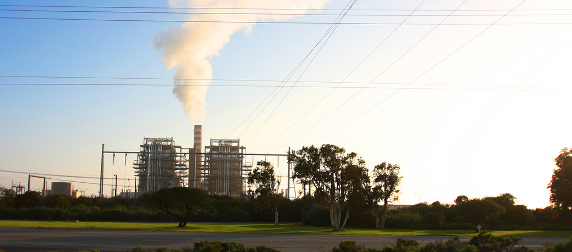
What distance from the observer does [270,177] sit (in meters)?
45.9

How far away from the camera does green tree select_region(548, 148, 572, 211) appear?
158ft

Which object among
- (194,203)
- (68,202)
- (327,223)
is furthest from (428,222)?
(68,202)

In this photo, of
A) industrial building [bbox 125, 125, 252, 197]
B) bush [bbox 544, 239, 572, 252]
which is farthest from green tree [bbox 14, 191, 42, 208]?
bush [bbox 544, 239, 572, 252]

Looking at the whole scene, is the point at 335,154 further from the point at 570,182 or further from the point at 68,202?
the point at 68,202

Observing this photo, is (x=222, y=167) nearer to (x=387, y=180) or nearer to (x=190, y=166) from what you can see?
(x=190, y=166)

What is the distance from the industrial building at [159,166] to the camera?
262 ft

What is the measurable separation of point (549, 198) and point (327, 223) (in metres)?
22.6

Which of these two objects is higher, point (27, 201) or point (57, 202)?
point (27, 201)

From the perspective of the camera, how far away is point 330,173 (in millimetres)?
41312

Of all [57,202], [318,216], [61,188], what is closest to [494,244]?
[318,216]

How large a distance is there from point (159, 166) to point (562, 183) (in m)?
58.0

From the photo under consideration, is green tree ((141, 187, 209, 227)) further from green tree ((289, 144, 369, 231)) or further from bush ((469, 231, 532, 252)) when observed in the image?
bush ((469, 231, 532, 252))

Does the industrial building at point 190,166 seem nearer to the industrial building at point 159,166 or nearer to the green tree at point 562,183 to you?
the industrial building at point 159,166

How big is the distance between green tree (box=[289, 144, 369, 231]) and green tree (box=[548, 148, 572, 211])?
21.5m
